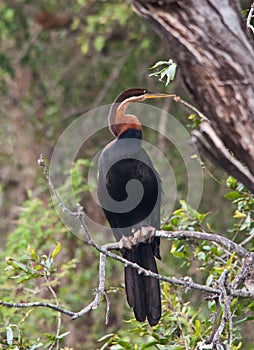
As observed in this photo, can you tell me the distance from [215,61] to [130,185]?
1.82 metres

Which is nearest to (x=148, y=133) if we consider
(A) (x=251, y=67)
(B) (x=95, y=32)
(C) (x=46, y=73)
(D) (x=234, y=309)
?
(B) (x=95, y=32)

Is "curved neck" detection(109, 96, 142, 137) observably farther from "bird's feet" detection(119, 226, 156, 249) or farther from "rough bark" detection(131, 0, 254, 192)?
"rough bark" detection(131, 0, 254, 192)

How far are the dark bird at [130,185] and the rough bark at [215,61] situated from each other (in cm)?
168

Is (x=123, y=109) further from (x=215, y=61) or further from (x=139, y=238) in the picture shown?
(x=215, y=61)

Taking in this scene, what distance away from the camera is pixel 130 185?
11.8 feet

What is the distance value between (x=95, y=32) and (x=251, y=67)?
4.22 meters

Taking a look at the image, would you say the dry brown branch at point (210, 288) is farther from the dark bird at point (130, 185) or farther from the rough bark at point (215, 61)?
the dark bird at point (130, 185)

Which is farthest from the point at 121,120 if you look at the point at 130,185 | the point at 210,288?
the point at 210,288

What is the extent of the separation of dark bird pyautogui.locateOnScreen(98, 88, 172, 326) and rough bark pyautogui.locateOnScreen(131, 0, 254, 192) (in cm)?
168

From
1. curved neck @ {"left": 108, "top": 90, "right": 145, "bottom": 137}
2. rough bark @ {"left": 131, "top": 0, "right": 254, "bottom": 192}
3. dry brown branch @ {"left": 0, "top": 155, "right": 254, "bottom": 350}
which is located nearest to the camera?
rough bark @ {"left": 131, "top": 0, "right": 254, "bottom": 192}

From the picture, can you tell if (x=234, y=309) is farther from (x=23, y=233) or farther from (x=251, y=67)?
(x=23, y=233)

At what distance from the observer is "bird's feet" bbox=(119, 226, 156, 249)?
3.55 metres

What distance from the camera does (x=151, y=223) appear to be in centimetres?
363

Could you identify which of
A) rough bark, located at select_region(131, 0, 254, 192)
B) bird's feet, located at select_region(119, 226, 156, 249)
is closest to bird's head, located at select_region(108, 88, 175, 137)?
bird's feet, located at select_region(119, 226, 156, 249)
